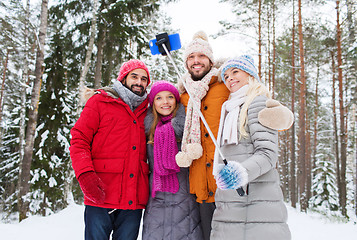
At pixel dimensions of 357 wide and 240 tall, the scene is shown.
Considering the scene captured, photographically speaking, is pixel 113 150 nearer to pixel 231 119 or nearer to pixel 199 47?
pixel 231 119

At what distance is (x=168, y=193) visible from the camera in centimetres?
281

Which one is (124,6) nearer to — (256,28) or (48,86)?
(48,86)

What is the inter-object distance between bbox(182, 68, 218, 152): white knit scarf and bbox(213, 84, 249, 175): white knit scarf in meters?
0.34

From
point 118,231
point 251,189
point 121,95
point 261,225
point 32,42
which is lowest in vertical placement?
point 118,231

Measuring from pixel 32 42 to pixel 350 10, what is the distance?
16.6 meters

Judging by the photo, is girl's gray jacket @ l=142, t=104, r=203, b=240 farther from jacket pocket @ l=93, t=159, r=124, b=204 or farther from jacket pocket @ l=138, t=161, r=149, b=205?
jacket pocket @ l=93, t=159, r=124, b=204

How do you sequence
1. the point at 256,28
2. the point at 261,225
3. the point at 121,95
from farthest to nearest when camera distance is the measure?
the point at 256,28, the point at 121,95, the point at 261,225

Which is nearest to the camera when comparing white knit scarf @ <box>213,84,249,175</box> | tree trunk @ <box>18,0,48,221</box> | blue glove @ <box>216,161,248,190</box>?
blue glove @ <box>216,161,248,190</box>

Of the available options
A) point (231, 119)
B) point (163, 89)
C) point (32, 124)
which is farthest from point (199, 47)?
point (32, 124)

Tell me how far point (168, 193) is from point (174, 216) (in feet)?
0.80

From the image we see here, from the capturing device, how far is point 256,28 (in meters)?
14.1

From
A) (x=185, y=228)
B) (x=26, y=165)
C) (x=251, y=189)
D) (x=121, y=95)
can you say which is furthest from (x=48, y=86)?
(x=251, y=189)

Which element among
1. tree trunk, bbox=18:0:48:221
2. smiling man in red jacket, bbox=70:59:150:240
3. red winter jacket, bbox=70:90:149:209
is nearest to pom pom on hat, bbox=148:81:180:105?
smiling man in red jacket, bbox=70:59:150:240

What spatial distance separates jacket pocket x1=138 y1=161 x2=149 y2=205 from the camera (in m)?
2.81
